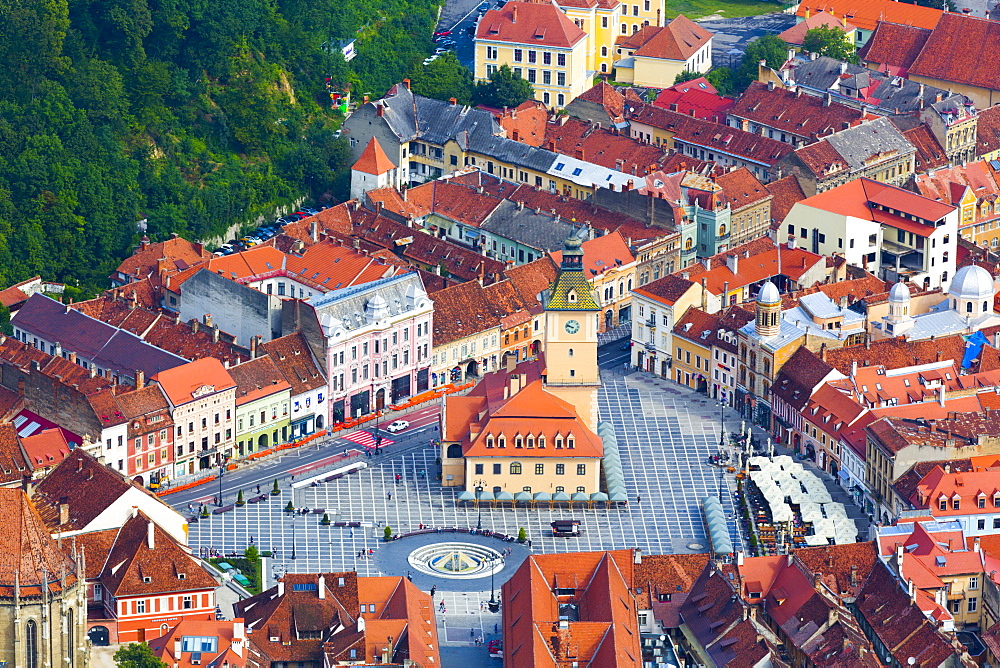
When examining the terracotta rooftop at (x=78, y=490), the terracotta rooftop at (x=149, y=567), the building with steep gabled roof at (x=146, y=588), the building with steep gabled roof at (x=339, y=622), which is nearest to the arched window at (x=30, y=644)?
the building with steep gabled roof at (x=339, y=622)

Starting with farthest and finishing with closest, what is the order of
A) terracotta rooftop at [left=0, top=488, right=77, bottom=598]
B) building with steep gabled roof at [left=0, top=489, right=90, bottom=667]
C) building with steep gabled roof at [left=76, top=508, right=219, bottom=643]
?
building with steep gabled roof at [left=76, top=508, right=219, bottom=643]
terracotta rooftop at [left=0, top=488, right=77, bottom=598]
building with steep gabled roof at [left=0, top=489, right=90, bottom=667]

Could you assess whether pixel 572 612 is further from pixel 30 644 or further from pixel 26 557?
pixel 26 557

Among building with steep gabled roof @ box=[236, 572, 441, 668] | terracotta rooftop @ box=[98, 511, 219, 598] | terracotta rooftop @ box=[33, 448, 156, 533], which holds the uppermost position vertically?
terracotta rooftop @ box=[33, 448, 156, 533]

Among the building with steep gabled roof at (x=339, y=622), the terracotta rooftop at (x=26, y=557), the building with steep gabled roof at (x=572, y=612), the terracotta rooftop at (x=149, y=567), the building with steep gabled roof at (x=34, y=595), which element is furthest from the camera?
the terracotta rooftop at (x=149, y=567)

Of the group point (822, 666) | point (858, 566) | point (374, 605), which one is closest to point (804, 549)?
point (858, 566)

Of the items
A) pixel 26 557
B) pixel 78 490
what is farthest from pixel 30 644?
pixel 78 490

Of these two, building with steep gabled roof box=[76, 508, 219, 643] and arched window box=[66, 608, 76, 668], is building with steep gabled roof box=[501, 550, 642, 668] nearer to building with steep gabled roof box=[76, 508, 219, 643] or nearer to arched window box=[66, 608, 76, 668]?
building with steep gabled roof box=[76, 508, 219, 643]

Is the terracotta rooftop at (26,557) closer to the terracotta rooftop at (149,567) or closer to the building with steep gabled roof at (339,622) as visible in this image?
the building with steep gabled roof at (339,622)

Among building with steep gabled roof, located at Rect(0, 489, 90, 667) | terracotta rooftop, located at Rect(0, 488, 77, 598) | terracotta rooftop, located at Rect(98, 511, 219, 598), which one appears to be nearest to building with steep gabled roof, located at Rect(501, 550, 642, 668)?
terracotta rooftop, located at Rect(98, 511, 219, 598)
